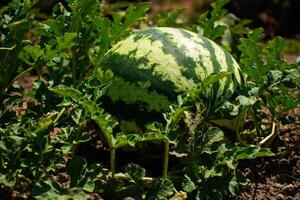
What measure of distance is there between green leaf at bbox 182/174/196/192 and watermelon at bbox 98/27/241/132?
0.44m

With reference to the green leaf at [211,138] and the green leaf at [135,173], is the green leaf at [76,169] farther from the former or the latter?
the green leaf at [211,138]

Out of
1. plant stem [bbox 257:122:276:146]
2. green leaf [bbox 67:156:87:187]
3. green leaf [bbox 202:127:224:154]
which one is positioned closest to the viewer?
green leaf [bbox 67:156:87:187]

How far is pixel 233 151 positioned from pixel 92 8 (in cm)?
107

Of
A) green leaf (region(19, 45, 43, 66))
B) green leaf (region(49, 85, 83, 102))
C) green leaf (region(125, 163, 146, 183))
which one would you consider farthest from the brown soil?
green leaf (region(19, 45, 43, 66))

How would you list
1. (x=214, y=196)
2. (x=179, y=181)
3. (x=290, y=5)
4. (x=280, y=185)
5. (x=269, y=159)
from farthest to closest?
(x=290, y=5) < (x=269, y=159) < (x=280, y=185) < (x=179, y=181) < (x=214, y=196)

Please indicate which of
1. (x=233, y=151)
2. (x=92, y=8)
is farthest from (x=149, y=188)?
(x=92, y=8)

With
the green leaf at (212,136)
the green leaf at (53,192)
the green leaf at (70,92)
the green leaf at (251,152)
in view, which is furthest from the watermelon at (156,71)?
the green leaf at (53,192)

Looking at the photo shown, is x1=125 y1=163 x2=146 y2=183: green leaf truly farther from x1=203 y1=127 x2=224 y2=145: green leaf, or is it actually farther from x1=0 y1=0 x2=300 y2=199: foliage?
x1=203 y1=127 x2=224 y2=145: green leaf

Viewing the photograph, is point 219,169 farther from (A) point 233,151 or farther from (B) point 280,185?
(B) point 280,185

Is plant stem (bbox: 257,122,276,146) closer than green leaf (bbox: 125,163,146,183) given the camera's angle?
No

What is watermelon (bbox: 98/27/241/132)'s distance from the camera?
2.68 m

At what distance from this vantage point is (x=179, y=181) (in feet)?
8.21

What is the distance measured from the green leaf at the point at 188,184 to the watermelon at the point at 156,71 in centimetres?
44

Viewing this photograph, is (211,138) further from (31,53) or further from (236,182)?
(31,53)
